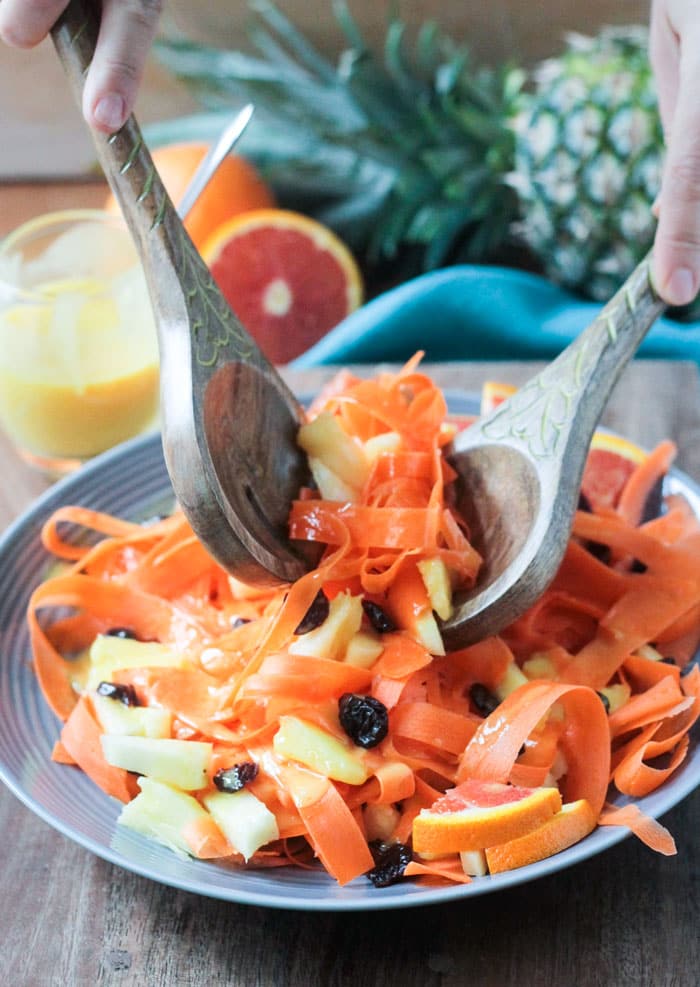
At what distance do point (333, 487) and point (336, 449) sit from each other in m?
0.07

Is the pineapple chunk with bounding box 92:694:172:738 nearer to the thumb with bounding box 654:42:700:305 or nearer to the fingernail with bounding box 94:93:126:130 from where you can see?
the fingernail with bounding box 94:93:126:130

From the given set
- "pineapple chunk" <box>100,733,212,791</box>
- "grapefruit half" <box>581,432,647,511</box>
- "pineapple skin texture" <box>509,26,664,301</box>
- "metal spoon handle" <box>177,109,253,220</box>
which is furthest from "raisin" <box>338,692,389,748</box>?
"pineapple skin texture" <box>509,26,664,301</box>

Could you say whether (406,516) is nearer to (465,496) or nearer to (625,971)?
(465,496)

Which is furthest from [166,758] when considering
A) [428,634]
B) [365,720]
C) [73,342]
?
[73,342]

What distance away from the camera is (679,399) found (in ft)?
9.61

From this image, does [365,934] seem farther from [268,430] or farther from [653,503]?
[653,503]

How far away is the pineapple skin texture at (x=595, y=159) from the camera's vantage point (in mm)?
3402

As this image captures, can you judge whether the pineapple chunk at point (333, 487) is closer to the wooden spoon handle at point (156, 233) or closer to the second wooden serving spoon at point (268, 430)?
the second wooden serving spoon at point (268, 430)

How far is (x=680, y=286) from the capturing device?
190 centimetres

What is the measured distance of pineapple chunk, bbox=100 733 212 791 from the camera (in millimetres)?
1767

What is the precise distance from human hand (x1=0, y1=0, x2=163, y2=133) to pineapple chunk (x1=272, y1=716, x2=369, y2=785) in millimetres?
981

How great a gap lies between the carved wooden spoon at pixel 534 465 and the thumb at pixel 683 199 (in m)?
0.09

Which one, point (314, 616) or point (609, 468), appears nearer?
point (314, 616)

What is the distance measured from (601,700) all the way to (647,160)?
2099 millimetres
